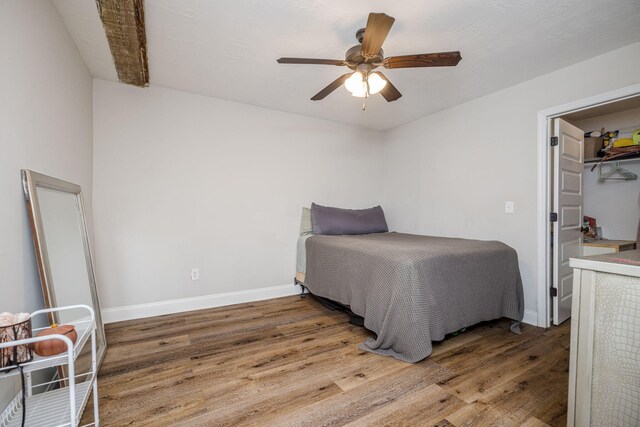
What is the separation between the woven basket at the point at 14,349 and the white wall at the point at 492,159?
10.7ft

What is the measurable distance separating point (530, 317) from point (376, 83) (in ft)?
8.08

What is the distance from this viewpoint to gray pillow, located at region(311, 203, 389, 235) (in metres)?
3.24

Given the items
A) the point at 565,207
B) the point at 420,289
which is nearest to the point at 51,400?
the point at 420,289

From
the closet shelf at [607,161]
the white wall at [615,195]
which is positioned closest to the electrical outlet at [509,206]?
the closet shelf at [607,161]

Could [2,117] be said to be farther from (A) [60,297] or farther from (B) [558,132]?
(B) [558,132]

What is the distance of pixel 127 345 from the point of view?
206 centimetres

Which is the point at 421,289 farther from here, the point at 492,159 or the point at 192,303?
the point at 192,303

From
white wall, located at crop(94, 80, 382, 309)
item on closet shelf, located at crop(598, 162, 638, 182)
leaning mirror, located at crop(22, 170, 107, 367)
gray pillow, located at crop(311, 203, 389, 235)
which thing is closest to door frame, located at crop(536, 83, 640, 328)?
item on closet shelf, located at crop(598, 162, 638, 182)

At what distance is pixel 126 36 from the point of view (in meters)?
1.83

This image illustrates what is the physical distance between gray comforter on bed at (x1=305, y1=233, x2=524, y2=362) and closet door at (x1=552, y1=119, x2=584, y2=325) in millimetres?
424

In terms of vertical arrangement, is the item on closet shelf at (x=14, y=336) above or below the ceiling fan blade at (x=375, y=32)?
below

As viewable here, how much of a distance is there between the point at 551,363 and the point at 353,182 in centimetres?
272

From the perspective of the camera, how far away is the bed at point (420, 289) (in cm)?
181

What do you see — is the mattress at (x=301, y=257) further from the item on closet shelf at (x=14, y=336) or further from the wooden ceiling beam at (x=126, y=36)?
the item on closet shelf at (x=14, y=336)
